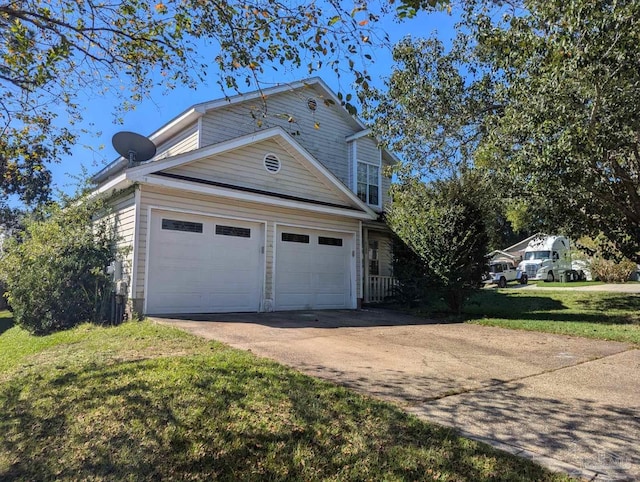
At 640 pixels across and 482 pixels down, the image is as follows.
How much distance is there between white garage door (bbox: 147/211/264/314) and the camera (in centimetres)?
961

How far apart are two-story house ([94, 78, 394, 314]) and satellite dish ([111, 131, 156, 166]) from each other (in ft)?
1.22

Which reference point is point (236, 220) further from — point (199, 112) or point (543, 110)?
point (543, 110)

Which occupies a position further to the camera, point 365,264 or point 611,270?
point 611,270

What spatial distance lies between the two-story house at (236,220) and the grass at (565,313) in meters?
3.40

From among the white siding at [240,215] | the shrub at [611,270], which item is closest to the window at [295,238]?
the white siding at [240,215]

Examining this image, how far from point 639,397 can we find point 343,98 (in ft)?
15.2

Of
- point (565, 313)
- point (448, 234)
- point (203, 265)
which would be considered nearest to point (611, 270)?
point (565, 313)

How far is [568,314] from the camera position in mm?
12414

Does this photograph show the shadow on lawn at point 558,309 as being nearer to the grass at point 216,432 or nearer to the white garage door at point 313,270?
the white garage door at point 313,270

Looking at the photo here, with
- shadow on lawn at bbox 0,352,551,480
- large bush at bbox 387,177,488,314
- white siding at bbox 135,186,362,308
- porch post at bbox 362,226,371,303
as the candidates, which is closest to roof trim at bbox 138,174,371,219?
white siding at bbox 135,186,362,308

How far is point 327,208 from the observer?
39.8 feet

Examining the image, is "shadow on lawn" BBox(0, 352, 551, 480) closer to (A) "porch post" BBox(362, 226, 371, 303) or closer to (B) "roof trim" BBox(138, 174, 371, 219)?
(B) "roof trim" BBox(138, 174, 371, 219)

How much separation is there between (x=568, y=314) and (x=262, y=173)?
373 inches

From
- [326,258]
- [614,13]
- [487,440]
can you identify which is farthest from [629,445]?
[326,258]
